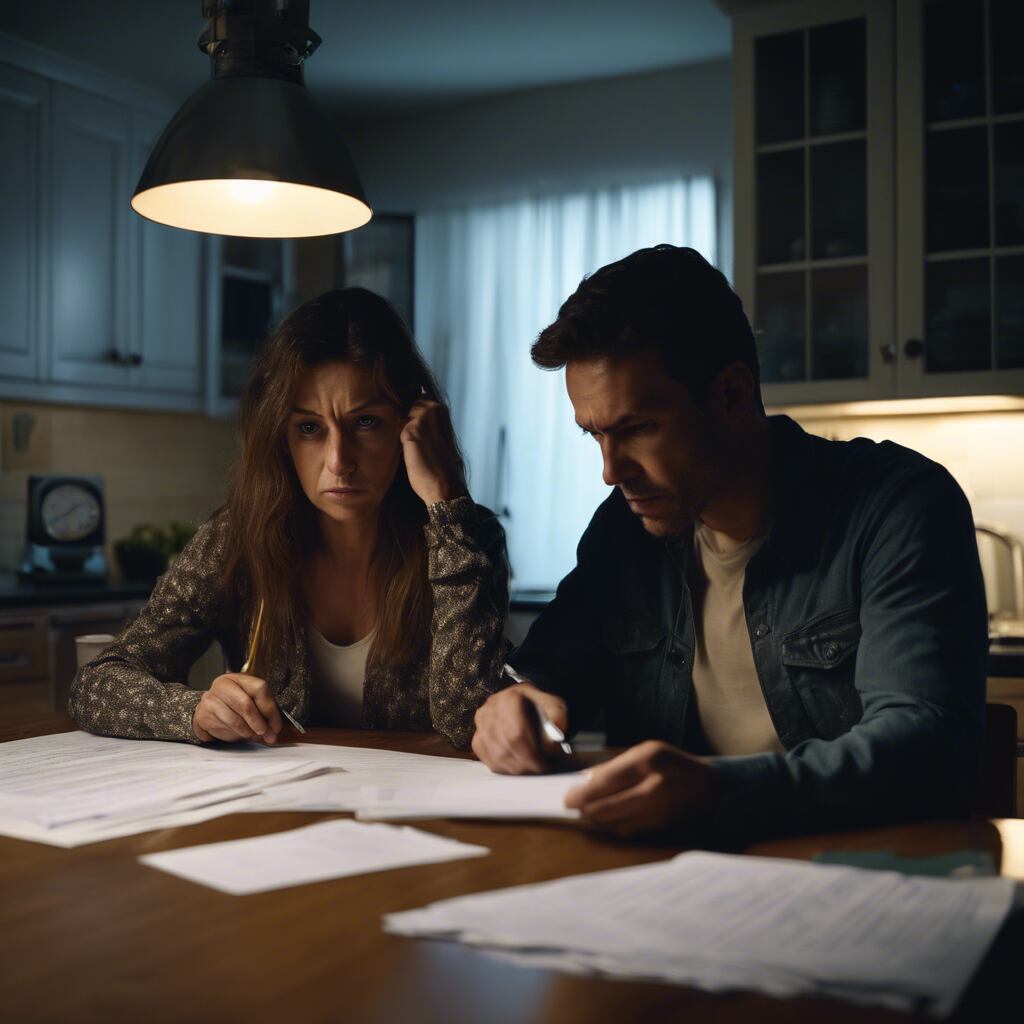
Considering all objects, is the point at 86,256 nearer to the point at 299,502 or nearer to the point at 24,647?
the point at 24,647

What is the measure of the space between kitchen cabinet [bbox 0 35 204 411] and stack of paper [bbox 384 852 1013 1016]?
326 centimetres

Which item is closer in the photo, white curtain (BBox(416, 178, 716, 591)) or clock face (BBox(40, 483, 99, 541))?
clock face (BBox(40, 483, 99, 541))

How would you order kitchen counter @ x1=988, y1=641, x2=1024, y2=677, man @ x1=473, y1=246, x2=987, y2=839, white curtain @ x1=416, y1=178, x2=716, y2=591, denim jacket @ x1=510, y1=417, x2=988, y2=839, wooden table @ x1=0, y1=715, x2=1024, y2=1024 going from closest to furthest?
wooden table @ x1=0, y1=715, x2=1024, y2=1024, denim jacket @ x1=510, y1=417, x2=988, y2=839, man @ x1=473, y1=246, x2=987, y2=839, kitchen counter @ x1=988, y1=641, x2=1024, y2=677, white curtain @ x1=416, y1=178, x2=716, y2=591

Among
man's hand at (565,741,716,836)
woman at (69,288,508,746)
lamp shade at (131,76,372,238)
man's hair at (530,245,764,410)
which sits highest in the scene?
lamp shade at (131,76,372,238)

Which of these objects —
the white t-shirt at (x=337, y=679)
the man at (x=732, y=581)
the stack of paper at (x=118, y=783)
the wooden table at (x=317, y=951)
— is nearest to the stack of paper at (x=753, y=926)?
the wooden table at (x=317, y=951)

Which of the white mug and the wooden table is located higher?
the white mug

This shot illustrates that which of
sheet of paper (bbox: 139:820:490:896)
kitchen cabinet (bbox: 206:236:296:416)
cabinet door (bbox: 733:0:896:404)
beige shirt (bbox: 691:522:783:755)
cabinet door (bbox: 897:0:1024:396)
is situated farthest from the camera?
kitchen cabinet (bbox: 206:236:296:416)

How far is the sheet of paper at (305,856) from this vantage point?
33.7 inches

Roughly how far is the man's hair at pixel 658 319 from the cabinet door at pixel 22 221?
8.71 ft

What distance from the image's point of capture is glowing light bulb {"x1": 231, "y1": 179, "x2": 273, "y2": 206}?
1625 mm

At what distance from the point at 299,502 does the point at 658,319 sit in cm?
71

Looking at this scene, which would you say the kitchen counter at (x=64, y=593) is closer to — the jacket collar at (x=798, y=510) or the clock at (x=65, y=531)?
the clock at (x=65, y=531)

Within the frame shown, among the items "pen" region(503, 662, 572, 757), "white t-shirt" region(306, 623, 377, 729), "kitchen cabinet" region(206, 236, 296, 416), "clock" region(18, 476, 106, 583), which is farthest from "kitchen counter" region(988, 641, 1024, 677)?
"kitchen cabinet" region(206, 236, 296, 416)

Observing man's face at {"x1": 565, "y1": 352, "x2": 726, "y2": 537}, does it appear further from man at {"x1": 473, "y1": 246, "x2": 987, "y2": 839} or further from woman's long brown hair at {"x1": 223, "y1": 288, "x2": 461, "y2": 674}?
woman's long brown hair at {"x1": 223, "y1": 288, "x2": 461, "y2": 674}
